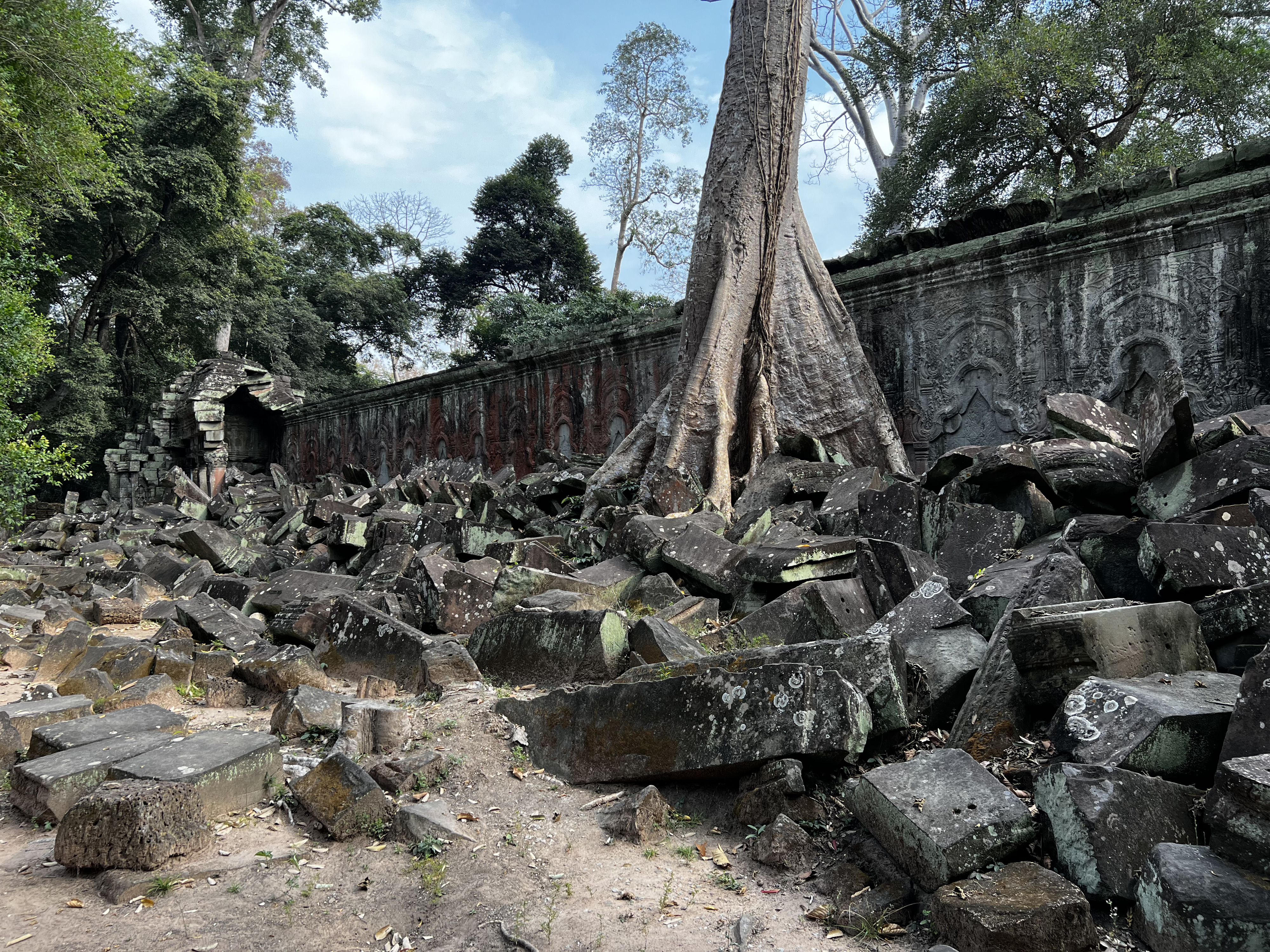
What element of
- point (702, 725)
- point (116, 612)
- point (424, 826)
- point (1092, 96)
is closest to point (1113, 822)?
point (702, 725)

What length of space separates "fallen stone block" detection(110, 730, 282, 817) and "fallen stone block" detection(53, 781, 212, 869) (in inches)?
5.1

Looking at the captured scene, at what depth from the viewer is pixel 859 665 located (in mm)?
2381

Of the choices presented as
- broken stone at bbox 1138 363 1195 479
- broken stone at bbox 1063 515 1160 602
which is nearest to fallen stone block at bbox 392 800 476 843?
broken stone at bbox 1063 515 1160 602

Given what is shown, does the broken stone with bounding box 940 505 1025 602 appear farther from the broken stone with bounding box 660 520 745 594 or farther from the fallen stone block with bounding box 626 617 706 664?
the fallen stone block with bounding box 626 617 706 664

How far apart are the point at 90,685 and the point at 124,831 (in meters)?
1.91

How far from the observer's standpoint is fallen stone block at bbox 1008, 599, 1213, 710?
2.22 m

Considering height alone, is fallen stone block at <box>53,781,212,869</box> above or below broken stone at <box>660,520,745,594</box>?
below

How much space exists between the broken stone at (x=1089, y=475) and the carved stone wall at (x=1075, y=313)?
1.97 m

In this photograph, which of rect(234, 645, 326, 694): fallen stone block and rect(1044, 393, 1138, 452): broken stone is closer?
rect(234, 645, 326, 694): fallen stone block

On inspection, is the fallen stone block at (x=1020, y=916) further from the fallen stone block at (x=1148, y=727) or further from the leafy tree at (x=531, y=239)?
the leafy tree at (x=531, y=239)

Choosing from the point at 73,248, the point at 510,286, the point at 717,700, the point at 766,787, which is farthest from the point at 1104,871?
the point at 510,286

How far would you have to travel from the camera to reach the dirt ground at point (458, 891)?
1851mm

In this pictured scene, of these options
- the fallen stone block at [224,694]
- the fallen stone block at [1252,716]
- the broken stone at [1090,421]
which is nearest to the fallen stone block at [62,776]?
the fallen stone block at [224,694]

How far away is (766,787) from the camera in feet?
7.23
